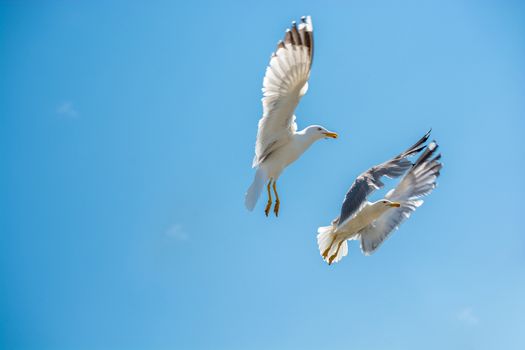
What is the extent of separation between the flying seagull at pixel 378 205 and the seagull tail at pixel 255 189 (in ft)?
2.77

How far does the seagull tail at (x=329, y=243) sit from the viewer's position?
8573mm

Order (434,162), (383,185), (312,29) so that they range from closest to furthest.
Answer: (312,29)
(383,185)
(434,162)

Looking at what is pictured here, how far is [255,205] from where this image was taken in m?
7.53

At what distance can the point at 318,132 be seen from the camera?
7879 millimetres

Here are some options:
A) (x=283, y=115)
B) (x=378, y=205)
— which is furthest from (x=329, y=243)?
(x=283, y=115)

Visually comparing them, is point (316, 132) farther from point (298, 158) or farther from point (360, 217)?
point (360, 217)

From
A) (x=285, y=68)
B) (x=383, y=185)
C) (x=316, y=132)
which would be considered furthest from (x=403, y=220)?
(x=285, y=68)

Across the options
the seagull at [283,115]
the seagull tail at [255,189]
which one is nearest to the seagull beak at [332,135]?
the seagull at [283,115]

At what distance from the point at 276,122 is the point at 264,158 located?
41 centimetres

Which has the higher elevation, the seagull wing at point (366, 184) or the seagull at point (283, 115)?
the seagull at point (283, 115)

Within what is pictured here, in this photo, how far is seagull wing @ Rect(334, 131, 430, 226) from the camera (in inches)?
309

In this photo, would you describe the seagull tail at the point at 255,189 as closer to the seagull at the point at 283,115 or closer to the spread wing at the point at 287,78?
the seagull at the point at 283,115

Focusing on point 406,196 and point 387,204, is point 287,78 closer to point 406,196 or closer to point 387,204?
point 387,204

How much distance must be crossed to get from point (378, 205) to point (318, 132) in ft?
3.39
